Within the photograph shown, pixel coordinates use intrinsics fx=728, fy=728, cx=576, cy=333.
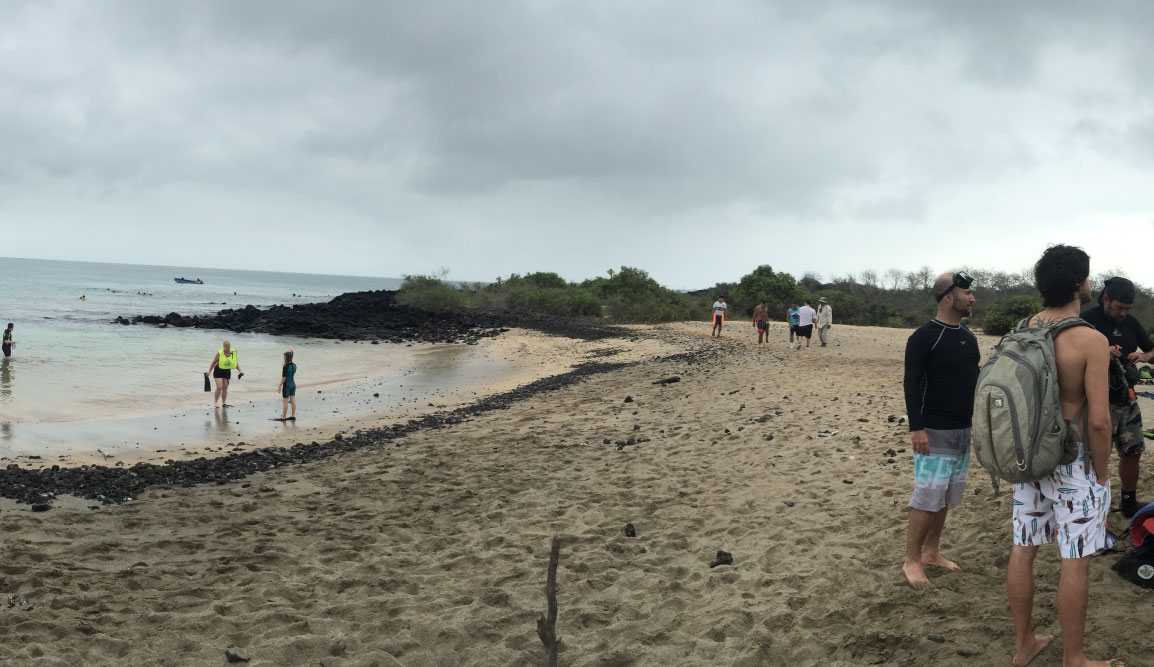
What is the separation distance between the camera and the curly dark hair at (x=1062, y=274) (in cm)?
320

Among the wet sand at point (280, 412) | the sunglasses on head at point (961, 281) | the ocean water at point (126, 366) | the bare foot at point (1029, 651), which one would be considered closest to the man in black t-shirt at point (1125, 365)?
the sunglasses on head at point (961, 281)

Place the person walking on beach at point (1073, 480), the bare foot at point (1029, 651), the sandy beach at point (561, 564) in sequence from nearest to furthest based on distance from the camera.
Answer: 1. the person walking on beach at point (1073, 480)
2. the bare foot at point (1029, 651)
3. the sandy beach at point (561, 564)

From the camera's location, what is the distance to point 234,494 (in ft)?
25.2

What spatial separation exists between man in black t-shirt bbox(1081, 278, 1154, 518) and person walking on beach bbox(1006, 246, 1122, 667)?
156cm

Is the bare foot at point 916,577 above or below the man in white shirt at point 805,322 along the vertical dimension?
below

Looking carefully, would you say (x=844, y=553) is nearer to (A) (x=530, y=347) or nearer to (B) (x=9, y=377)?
(B) (x=9, y=377)

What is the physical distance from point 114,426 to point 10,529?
7385 millimetres

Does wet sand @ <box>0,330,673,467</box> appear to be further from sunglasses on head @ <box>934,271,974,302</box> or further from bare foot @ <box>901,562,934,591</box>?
sunglasses on head @ <box>934,271,974,302</box>

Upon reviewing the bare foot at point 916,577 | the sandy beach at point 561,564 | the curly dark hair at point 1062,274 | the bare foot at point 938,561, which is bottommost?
the sandy beach at point 561,564

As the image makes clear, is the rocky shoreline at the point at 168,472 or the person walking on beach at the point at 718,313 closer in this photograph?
the rocky shoreline at the point at 168,472

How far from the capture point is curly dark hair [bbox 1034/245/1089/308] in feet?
10.5

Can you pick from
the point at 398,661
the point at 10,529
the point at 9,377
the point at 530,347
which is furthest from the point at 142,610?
the point at 530,347

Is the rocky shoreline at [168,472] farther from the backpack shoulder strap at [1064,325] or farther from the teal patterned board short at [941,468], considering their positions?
the backpack shoulder strap at [1064,325]

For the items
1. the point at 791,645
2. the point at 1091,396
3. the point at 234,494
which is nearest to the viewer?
the point at 1091,396
